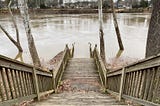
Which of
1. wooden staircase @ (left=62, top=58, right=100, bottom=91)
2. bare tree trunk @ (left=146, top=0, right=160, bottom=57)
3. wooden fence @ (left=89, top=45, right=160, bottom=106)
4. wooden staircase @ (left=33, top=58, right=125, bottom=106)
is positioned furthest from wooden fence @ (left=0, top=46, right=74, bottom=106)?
bare tree trunk @ (left=146, top=0, right=160, bottom=57)

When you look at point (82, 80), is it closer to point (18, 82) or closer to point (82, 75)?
point (82, 75)

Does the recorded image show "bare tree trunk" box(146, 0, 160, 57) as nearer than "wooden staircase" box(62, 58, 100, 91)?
Yes

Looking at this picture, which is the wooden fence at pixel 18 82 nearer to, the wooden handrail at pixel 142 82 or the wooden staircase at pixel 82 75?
the wooden handrail at pixel 142 82

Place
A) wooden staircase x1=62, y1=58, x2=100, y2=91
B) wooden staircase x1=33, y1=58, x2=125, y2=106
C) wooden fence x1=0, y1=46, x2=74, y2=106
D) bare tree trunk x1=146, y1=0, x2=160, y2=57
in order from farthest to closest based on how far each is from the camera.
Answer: wooden staircase x1=62, y1=58, x2=100, y2=91 < wooden staircase x1=33, y1=58, x2=125, y2=106 < bare tree trunk x1=146, y1=0, x2=160, y2=57 < wooden fence x1=0, y1=46, x2=74, y2=106

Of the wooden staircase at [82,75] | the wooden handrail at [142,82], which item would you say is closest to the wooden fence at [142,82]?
the wooden handrail at [142,82]

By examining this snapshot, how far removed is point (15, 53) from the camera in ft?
50.6

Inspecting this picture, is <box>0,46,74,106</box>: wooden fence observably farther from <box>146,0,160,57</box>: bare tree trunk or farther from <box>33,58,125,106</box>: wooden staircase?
<box>146,0,160,57</box>: bare tree trunk

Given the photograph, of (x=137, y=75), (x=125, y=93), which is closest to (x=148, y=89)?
(x=137, y=75)

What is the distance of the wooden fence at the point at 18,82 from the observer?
285 centimetres

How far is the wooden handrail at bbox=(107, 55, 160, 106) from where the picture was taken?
2910mm

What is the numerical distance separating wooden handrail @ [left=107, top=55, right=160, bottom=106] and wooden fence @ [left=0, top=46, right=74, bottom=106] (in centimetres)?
183

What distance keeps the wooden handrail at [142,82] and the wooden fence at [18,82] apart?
1.83m

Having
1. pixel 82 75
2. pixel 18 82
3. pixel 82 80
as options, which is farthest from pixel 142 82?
pixel 82 75

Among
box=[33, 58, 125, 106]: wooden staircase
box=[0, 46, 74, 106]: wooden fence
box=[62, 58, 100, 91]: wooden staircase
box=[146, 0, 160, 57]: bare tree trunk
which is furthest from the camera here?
box=[62, 58, 100, 91]: wooden staircase
